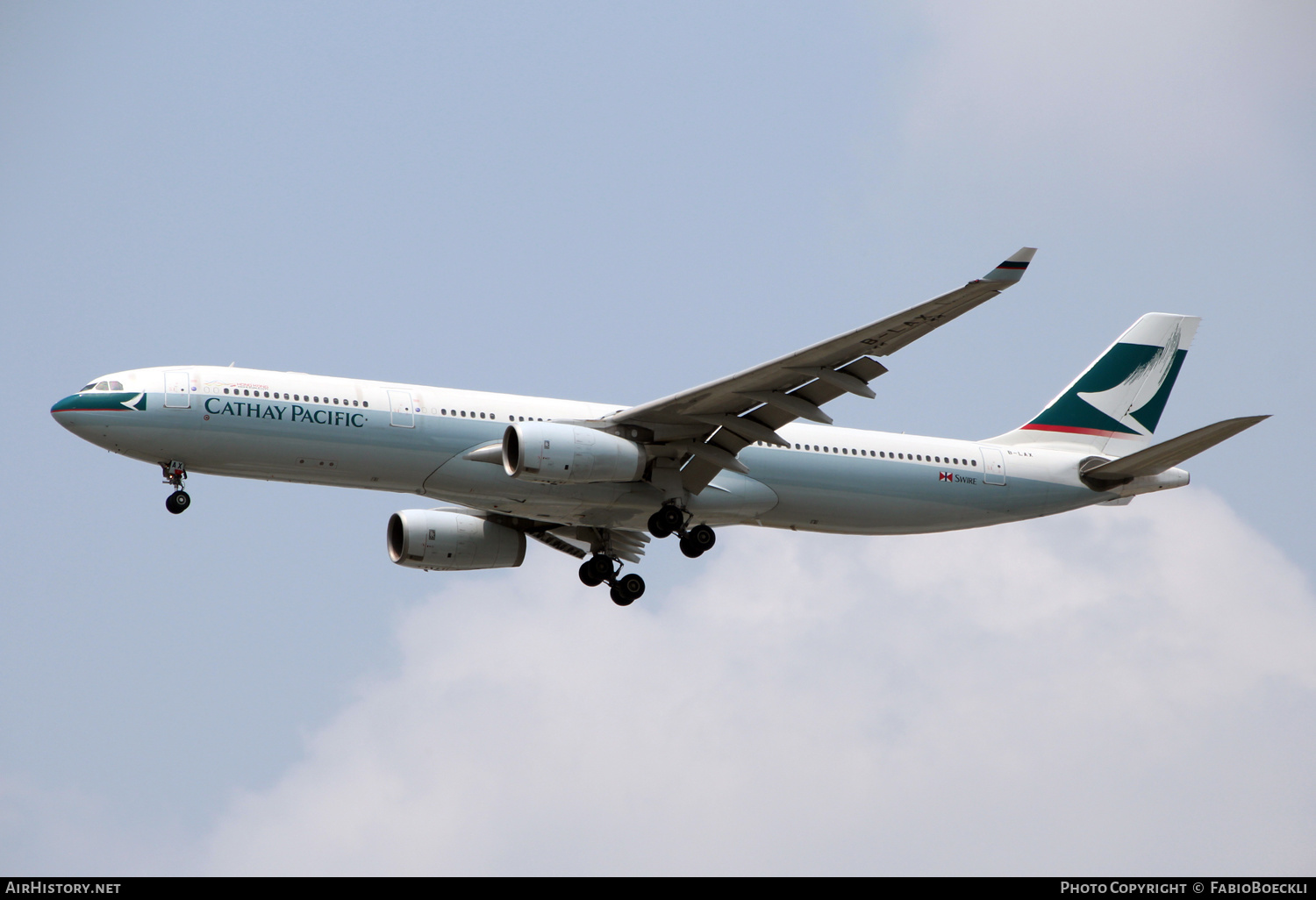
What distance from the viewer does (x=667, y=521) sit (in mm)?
35312

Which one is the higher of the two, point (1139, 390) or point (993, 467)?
point (1139, 390)

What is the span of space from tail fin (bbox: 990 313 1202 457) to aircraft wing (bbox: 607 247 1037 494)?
9698 mm

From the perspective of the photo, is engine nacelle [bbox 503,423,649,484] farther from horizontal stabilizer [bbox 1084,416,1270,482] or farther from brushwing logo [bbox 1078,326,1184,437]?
brushwing logo [bbox 1078,326,1184,437]

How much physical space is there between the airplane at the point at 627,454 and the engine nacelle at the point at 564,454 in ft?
0.13

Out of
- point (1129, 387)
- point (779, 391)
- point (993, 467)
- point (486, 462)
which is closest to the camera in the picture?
point (779, 391)

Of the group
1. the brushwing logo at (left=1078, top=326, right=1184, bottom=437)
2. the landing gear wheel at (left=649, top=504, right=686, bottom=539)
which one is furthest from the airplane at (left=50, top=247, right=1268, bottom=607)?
the brushwing logo at (left=1078, top=326, right=1184, bottom=437)

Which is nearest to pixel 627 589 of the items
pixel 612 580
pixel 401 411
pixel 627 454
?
pixel 612 580

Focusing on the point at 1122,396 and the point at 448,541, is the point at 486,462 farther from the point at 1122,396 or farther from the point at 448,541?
the point at 1122,396

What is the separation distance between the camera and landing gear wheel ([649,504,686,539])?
35.3 m

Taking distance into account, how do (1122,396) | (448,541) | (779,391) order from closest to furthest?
1. (779,391)
2. (448,541)
3. (1122,396)

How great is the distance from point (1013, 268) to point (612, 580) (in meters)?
15.5

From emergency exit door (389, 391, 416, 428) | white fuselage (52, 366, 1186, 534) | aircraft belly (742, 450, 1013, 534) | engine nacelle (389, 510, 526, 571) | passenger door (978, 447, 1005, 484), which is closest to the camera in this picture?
white fuselage (52, 366, 1186, 534)
